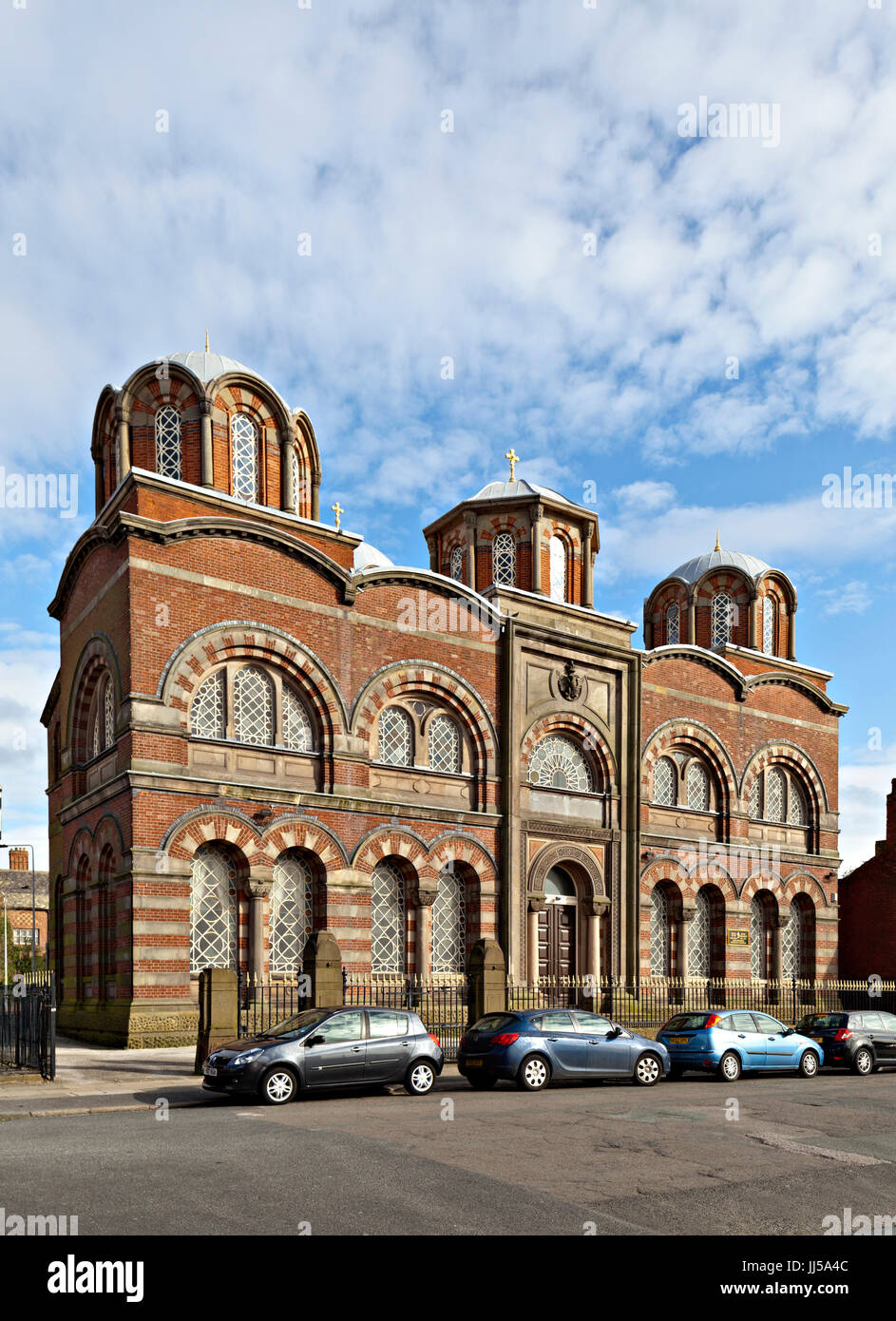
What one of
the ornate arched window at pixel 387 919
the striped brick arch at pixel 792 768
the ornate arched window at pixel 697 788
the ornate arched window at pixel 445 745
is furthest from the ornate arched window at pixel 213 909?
the striped brick arch at pixel 792 768

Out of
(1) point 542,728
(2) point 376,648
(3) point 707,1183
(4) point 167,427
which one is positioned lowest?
(3) point 707,1183

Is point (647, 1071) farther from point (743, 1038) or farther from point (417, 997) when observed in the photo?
point (417, 997)

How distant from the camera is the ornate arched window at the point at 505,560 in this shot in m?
33.4

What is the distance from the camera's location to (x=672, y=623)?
1613 inches

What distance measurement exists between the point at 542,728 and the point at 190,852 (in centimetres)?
1089

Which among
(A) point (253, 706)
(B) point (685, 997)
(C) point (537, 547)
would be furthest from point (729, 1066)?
(C) point (537, 547)

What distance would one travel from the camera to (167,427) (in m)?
27.0

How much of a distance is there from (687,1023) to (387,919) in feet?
28.1

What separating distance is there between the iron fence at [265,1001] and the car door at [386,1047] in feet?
18.1

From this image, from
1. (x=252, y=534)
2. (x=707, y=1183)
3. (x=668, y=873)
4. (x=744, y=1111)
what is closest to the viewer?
(x=707, y=1183)

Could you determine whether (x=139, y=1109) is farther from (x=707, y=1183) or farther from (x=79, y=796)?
(x=79, y=796)

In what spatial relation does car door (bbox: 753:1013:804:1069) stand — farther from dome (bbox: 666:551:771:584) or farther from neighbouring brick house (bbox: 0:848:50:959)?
neighbouring brick house (bbox: 0:848:50:959)

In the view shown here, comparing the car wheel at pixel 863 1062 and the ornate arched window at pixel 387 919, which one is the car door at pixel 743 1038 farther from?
the ornate arched window at pixel 387 919
